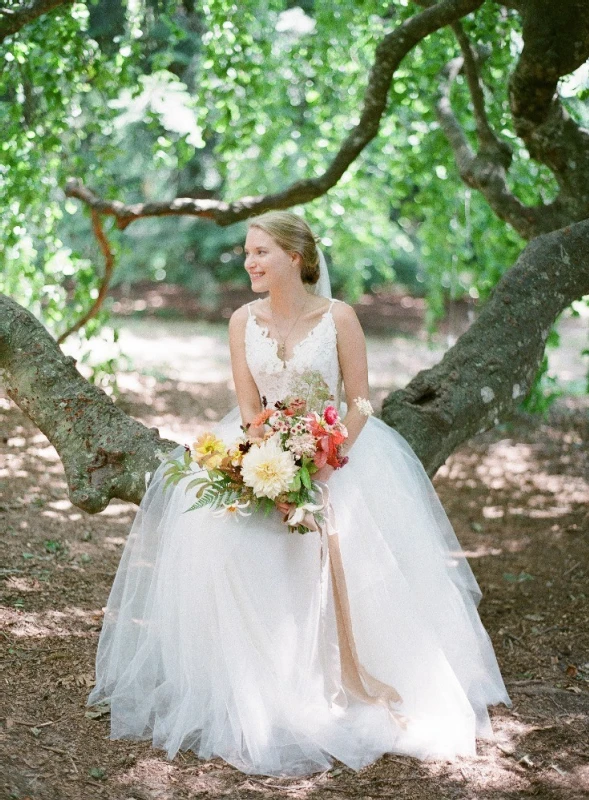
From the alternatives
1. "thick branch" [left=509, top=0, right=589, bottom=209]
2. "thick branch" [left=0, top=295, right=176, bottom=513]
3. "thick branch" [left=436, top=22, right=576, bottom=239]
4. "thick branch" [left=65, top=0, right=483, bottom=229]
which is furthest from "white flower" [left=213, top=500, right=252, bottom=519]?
"thick branch" [left=436, top=22, right=576, bottom=239]

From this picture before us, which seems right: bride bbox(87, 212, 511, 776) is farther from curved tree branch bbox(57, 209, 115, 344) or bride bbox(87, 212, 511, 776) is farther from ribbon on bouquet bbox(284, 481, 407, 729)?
curved tree branch bbox(57, 209, 115, 344)

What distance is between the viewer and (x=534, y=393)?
6.80 metres

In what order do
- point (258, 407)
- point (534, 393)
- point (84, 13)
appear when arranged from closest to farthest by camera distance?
point (258, 407) → point (84, 13) → point (534, 393)

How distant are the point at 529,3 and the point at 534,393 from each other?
3.45m

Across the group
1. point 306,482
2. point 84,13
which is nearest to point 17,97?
point 84,13

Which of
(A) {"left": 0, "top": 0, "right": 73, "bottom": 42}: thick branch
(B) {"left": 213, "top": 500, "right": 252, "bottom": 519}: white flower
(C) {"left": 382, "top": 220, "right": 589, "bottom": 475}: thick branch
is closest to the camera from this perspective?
(B) {"left": 213, "top": 500, "right": 252, "bottom": 519}: white flower

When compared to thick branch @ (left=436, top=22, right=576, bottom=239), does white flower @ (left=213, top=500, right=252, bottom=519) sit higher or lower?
lower

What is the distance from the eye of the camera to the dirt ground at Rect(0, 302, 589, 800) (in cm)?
254

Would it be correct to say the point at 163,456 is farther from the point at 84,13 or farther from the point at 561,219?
the point at 84,13

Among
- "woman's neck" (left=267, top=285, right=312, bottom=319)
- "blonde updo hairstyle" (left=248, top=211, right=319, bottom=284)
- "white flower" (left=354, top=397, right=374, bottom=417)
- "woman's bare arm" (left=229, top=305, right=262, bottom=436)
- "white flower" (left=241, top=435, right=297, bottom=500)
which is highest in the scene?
"blonde updo hairstyle" (left=248, top=211, right=319, bottom=284)

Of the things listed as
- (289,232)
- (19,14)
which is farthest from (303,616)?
Answer: (19,14)

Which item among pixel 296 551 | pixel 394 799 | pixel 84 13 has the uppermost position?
pixel 84 13

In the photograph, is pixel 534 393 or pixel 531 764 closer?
pixel 531 764

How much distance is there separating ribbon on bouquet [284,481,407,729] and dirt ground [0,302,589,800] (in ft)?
0.73
